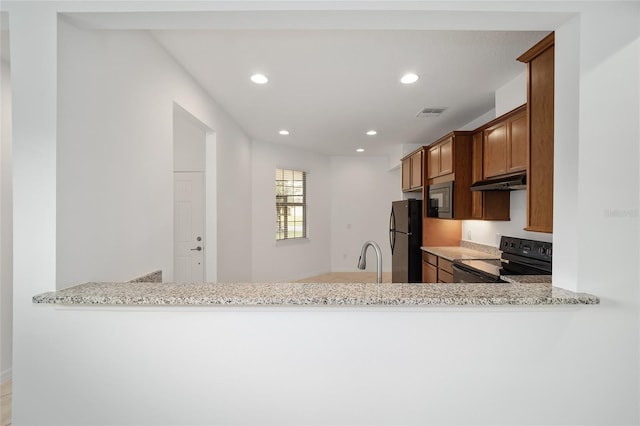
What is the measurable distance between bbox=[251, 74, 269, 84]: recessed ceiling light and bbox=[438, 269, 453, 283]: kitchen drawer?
2.66m

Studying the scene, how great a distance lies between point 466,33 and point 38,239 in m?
2.60

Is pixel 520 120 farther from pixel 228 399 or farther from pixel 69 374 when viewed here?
pixel 69 374

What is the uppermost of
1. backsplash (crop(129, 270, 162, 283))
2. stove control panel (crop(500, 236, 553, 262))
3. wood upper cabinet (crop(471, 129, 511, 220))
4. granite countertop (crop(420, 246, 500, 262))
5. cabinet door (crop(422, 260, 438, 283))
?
wood upper cabinet (crop(471, 129, 511, 220))

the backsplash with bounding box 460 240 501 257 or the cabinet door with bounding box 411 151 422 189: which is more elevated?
the cabinet door with bounding box 411 151 422 189

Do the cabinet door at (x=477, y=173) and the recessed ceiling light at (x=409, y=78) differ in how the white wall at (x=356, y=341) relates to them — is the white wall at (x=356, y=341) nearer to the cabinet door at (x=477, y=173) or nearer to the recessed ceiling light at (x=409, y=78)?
the recessed ceiling light at (x=409, y=78)

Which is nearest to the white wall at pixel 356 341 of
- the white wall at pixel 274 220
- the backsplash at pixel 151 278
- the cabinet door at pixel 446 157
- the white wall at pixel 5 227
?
the backsplash at pixel 151 278

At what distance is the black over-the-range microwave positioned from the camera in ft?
11.7

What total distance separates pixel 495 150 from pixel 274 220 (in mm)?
3717

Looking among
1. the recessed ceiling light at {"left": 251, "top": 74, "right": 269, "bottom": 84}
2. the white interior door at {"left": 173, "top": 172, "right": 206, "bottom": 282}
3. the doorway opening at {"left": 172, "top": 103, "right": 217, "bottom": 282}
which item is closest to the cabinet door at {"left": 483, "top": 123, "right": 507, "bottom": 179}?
the recessed ceiling light at {"left": 251, "top": 74, "right": 269, "bottom": 84}

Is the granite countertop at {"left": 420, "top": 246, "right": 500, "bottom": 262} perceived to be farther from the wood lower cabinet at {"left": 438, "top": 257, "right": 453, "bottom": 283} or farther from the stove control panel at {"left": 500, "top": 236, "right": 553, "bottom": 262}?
the stove control panel at {"left": 500, "top": 236, "right": 553, "bottom": 262}

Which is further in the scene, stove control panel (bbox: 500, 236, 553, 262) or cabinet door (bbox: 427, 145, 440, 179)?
cabinet door (bbox: 427, 145, 440, 179)

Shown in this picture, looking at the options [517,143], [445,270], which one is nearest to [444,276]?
[445,270]

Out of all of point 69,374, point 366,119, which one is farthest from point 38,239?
point 366,119

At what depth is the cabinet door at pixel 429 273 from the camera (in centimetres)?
385
